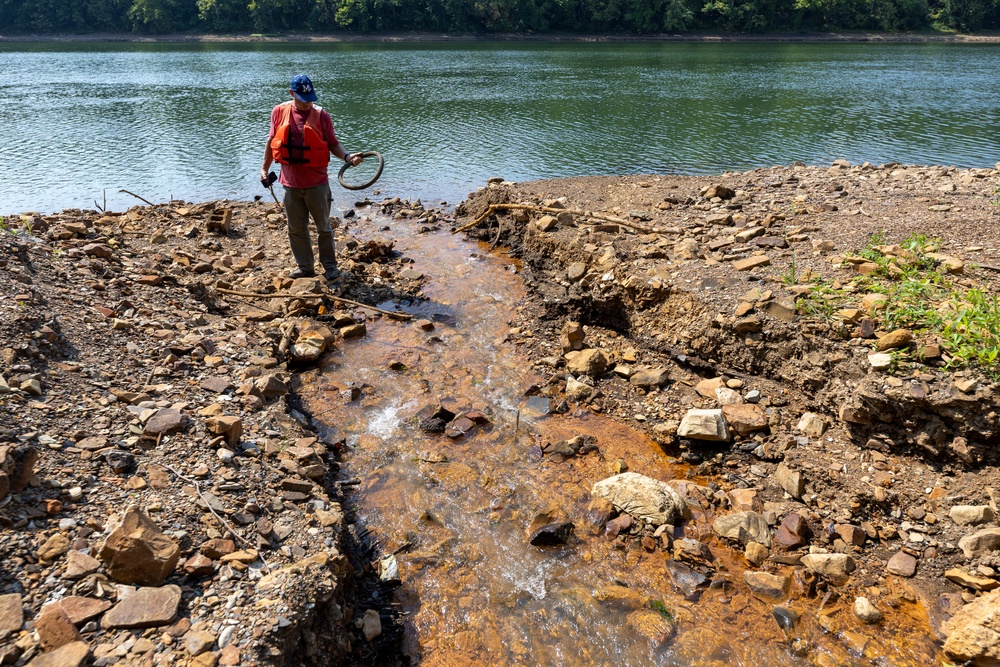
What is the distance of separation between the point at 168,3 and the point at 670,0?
186 feet

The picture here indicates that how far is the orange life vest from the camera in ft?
26.0

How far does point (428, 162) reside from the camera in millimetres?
18641

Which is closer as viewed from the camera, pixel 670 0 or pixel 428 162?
pixel 428 162

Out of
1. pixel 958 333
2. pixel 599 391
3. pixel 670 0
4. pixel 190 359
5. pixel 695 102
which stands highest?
pixel 670 0

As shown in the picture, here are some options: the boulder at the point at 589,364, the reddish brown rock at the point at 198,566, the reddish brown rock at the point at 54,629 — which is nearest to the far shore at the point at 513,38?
the boulder at the point at 589,364

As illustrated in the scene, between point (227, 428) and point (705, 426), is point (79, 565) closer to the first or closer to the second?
point (227, 428)

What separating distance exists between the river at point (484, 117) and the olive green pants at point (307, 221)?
568cm

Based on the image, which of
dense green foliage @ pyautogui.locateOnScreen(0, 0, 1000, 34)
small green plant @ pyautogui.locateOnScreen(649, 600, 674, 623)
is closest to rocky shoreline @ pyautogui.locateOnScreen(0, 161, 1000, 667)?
small green plant @ pyautogui.locateOnScreen(649, 600, 674, 623)

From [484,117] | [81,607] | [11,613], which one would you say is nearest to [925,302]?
[81,607]

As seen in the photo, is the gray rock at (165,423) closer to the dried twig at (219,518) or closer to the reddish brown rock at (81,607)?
the dried twig at (219,518)

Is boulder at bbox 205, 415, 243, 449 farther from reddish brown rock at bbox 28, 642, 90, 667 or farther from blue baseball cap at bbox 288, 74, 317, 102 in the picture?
blue baseball cap at bbox 288, 74, 317, 102

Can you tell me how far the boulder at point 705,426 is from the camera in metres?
5.76

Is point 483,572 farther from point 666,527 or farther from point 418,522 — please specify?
point 666,527

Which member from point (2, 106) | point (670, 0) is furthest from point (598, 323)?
point (670, 0)
